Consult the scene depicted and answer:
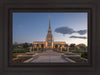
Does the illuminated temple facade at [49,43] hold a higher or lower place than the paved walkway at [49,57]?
higher

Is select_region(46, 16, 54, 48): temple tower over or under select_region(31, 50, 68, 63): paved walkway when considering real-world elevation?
over

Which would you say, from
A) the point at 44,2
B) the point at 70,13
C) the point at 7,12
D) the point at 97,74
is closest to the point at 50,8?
the point at 44,2

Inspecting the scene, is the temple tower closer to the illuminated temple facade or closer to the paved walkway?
the illuminated temple facade

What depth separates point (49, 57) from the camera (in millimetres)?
2322

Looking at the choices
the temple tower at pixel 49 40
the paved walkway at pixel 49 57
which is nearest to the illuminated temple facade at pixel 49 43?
the temple tower at pixel 49 40

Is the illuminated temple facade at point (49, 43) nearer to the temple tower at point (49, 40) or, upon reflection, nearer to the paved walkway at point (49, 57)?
the temple tower at point (49, 40)

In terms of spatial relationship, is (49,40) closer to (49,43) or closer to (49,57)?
→ (49,43)

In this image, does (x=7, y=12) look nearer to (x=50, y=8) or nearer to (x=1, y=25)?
(x=1, y=25)

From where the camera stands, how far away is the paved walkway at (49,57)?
2.24 metres

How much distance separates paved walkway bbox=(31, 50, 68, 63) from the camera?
88.1 inches

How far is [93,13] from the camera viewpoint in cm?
200

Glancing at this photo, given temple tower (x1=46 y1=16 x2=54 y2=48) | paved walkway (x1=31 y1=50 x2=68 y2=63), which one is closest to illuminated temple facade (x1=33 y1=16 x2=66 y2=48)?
temple tower (x1=46 y1=16 x2=54 y2=48)

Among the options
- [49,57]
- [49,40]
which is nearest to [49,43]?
[49,40]

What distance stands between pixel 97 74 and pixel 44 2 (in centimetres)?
200
